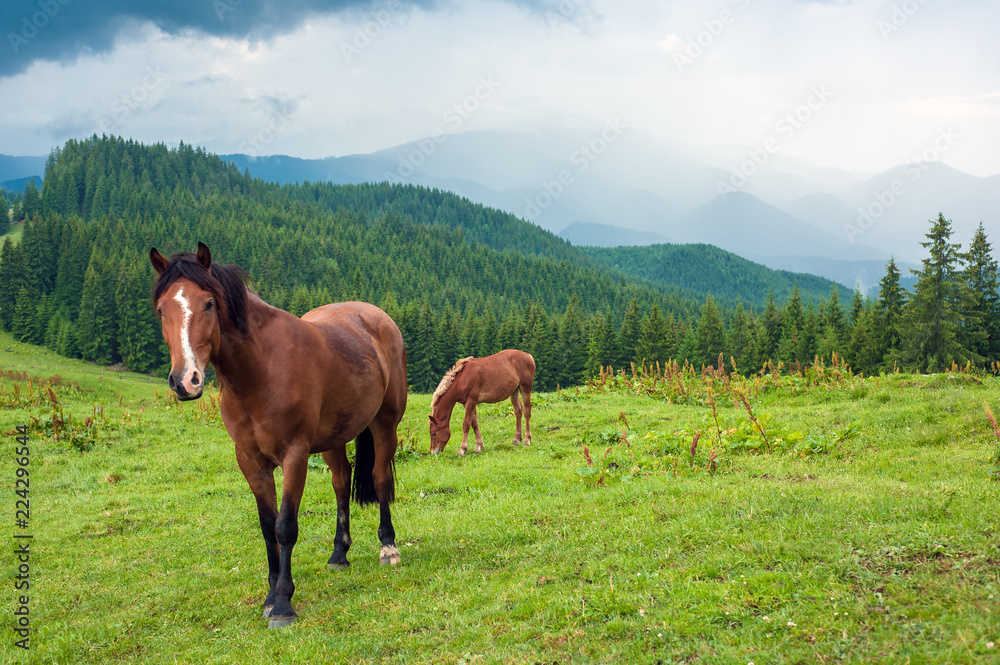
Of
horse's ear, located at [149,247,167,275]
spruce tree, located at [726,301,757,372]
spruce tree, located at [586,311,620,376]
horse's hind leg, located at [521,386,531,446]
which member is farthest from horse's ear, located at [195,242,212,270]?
spruce tree, located at [726,301,757,372]

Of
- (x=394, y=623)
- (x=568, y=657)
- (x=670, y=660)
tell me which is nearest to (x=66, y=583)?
(x=394, y=623)

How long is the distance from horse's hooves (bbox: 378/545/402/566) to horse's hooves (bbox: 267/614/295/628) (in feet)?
5.22

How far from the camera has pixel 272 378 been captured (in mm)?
5973

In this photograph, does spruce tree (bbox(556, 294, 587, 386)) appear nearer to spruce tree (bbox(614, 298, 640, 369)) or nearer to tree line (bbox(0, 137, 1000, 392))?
tree line (bbox(0, 137, 1000, 392))

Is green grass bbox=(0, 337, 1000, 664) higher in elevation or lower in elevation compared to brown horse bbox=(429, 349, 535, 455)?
lower

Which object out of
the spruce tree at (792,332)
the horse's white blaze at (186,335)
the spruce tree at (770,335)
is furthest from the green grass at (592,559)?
the spruce tree at (770,335)

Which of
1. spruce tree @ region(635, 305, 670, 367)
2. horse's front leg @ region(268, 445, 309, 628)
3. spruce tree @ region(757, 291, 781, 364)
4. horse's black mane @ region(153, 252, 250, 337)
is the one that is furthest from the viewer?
spruce tree @ region(635, 305, 670, 367)

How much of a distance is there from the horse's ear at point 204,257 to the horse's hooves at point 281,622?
3423 mm

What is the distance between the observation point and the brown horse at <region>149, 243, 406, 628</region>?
207 inches

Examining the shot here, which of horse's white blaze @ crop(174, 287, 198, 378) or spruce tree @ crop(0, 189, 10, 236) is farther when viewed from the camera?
spruce tree @ crop(0, 189, 10, 236)

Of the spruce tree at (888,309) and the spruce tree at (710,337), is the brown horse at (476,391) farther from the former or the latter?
the spruce tree at (710,337)

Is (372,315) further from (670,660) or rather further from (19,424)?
(19,424)

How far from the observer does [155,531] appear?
920 cm

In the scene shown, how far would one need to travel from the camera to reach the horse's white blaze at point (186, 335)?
193 inches
